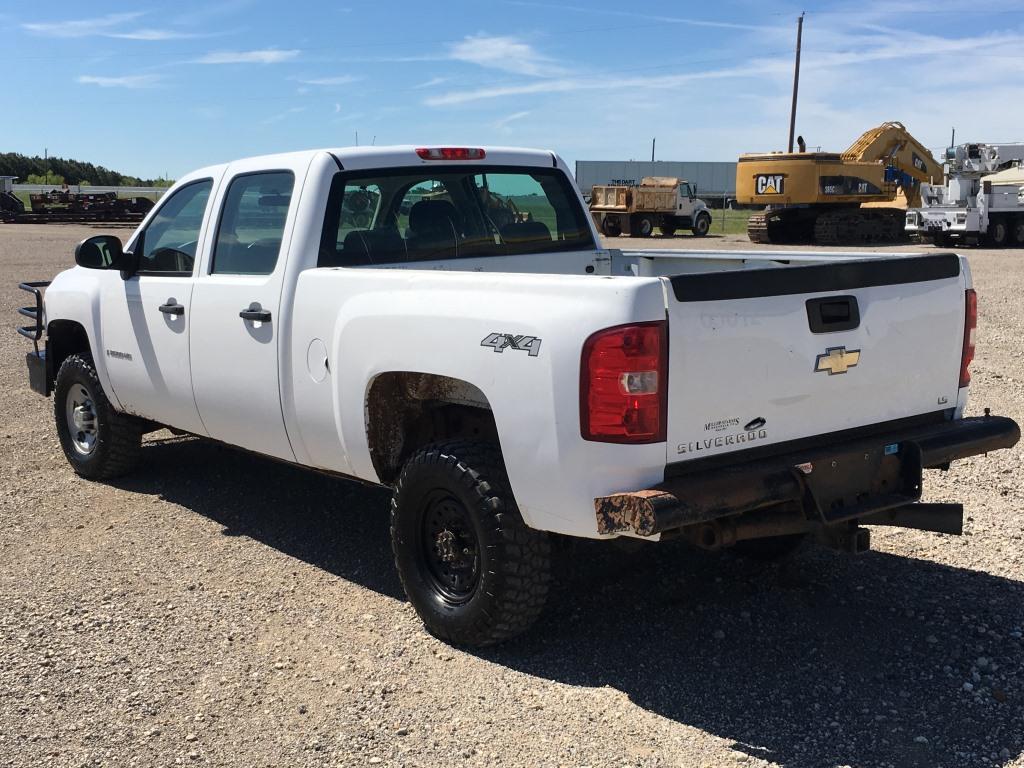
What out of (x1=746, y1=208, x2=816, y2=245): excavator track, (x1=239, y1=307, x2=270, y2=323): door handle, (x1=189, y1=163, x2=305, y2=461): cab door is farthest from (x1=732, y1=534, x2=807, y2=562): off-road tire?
(x1=746, y1=208, x2=816, y2=245): excavator track

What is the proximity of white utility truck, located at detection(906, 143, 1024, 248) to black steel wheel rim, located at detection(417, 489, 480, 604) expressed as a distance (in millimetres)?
30375

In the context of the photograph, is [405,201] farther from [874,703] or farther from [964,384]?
[874,703]

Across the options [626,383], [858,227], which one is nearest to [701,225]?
[858,227]

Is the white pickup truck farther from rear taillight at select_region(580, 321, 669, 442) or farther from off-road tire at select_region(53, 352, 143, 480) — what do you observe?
off-road tire at select_region(53, 352, 143, 480)

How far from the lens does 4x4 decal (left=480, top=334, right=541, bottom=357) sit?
12.9 feet

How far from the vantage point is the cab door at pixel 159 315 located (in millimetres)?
5961

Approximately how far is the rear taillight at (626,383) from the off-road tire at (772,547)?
1.85 meters

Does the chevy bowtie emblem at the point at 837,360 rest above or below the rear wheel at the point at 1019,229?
above

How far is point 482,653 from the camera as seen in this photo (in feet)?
15.0

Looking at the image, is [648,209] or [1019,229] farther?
[648,209]

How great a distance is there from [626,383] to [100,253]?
384 cm

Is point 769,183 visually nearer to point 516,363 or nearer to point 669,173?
point 516,363

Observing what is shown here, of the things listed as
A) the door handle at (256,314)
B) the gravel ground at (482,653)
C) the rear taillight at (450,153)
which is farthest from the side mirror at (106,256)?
the rear taillight at (450,153)

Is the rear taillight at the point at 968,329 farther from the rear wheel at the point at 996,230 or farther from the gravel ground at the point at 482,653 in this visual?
the rear wheel at the point at 996,230
